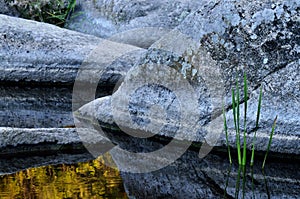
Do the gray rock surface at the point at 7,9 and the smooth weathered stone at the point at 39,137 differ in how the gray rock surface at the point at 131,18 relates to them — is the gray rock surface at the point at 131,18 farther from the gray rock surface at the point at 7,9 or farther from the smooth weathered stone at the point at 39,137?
the smooth weathered stone at the point at 39,137

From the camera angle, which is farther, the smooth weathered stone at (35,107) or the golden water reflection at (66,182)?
the smooth weathered stone at (35,107)

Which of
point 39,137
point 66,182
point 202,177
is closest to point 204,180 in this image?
point 202,177

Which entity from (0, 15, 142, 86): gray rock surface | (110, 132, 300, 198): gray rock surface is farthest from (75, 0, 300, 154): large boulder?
(0, 15, 142, 86): gray rock surface

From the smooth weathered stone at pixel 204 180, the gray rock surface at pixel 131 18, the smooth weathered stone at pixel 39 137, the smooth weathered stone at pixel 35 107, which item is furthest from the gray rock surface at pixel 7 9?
the smooth weathered stone at pixel 204 180

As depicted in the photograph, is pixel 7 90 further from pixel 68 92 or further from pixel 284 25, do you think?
pixel 284 25

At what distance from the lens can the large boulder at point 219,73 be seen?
4.07m

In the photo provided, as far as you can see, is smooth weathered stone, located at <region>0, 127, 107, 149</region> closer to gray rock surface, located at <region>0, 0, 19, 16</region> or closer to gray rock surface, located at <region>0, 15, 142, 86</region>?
gray rock surface, located at <region>0, 15, 142, 86</region>

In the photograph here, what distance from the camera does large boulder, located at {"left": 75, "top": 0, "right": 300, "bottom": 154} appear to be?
4.07m

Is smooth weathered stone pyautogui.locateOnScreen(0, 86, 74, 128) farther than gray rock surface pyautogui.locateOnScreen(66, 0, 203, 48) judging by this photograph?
No

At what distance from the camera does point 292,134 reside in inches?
157

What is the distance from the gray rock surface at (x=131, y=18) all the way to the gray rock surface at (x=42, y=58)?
940 mm

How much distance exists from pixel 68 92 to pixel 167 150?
2.28 meters

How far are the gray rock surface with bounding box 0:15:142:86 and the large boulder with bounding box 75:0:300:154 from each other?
75.6 inches

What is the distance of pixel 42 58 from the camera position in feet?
20.9
